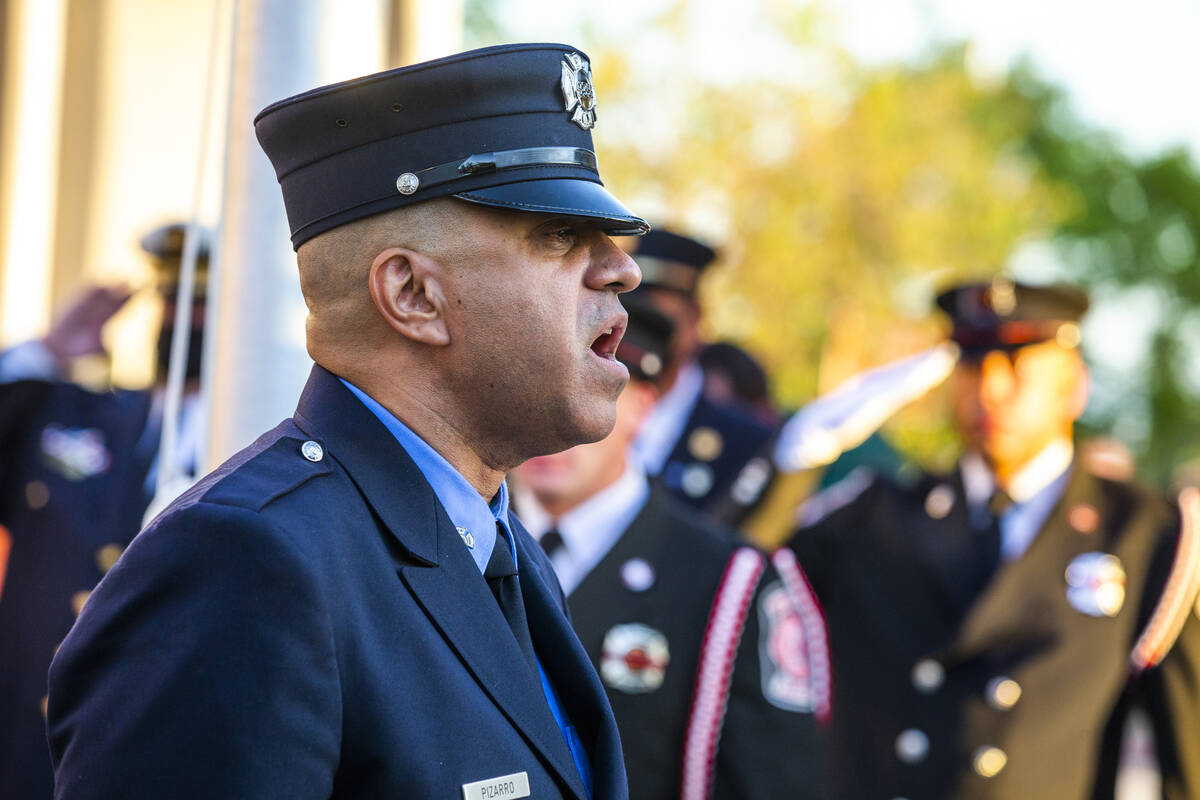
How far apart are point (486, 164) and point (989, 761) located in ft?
10.2

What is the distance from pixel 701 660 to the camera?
10.3ft

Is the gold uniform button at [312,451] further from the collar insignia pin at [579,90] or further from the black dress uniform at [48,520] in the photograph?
the black dress uniform at [48,520]

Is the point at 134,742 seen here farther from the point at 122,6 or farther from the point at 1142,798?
the point at 1142,798

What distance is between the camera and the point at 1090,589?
162 inches

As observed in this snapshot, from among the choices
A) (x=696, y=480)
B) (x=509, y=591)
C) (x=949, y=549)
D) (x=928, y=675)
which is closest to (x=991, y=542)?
(x=949, y=549)

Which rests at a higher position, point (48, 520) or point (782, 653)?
point (48, 520)

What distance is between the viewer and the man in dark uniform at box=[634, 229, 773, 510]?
17.2 ft

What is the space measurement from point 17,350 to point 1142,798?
7303mm

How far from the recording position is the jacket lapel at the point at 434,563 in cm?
160

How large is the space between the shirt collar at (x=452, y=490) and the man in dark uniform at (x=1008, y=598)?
275 cm

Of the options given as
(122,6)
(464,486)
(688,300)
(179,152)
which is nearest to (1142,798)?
(688,300)

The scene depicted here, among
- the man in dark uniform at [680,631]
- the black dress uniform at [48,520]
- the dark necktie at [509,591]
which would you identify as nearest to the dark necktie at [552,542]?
the man in dark uniform at [680,631]

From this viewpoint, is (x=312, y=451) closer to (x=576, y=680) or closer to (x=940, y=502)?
(x=576, y=680)

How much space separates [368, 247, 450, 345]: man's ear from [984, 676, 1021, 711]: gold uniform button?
2.99 metres
